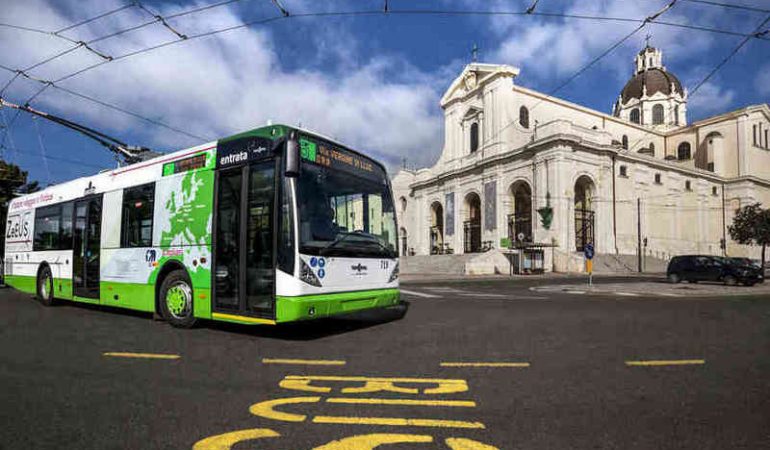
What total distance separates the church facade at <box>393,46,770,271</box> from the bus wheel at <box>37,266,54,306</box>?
28.3m

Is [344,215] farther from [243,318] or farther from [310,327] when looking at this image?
[310,327]

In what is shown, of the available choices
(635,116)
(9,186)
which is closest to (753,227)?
(635,116)

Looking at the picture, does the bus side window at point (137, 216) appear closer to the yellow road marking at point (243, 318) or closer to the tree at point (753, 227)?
the yellow road marking at point (243, 318)

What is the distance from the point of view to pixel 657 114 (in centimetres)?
5916

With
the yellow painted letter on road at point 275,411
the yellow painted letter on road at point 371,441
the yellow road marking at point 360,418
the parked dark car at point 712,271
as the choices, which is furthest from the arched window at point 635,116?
the yellow painted letter on road at point 371,441

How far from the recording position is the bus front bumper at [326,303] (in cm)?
548

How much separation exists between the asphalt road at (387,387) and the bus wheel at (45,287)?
338 centimetres

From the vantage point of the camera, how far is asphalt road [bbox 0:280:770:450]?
9.19 ft

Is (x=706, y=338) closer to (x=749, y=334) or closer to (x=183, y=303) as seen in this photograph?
(x=749, y=334)

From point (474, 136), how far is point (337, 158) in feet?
144

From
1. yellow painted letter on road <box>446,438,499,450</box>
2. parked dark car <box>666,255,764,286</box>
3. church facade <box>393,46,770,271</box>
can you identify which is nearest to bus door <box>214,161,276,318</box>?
yellow painted letter on road <box>446,438,499,450</box>

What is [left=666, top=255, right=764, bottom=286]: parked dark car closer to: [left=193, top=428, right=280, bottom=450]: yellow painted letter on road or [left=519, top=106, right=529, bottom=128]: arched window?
[left=193, top=428, right=280, bottom=450]: yellow painted letter on road

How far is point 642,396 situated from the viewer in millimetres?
3605

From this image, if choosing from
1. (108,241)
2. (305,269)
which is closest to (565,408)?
(305,269)
